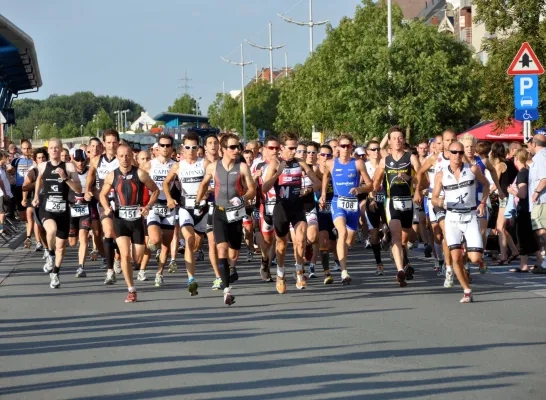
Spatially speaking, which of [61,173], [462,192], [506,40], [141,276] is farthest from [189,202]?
[506,40]

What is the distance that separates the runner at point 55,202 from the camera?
15.4 meters

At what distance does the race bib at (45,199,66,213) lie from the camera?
51.0ft

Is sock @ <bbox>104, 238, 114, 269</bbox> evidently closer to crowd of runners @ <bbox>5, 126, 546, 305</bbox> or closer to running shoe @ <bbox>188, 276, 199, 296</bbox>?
crowd of runners @ <bbox>5, 126, 546, 305</bbox>

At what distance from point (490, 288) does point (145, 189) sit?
174 inches

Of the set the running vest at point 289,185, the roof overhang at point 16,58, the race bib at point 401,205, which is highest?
the roof overhang at point 16,58

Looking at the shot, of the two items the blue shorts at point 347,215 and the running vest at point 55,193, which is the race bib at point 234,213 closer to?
the blue shorts at point 347,215

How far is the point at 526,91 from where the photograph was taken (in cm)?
1847

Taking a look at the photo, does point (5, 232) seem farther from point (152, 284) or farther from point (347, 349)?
point (347, 349)

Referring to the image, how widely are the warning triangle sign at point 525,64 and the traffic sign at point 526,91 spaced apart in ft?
0.55

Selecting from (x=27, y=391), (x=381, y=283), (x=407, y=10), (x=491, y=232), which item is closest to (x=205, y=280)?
(x=381, y=283)

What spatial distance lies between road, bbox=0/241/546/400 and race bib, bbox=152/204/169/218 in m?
0.96

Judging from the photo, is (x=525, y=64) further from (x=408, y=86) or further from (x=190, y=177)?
(x=408, y=86)

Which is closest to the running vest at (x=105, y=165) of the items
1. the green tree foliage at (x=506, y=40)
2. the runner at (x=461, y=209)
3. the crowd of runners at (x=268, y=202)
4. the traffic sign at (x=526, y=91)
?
the crowd of runners at (x=268, y=202)

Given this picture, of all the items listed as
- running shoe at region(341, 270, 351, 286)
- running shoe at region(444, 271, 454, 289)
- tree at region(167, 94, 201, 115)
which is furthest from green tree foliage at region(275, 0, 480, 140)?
tree at region(167, 94, 201, 115)
